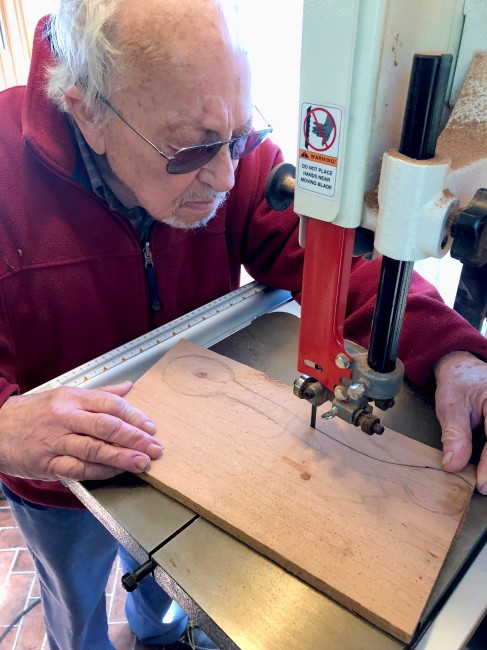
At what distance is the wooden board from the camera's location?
0.74 m

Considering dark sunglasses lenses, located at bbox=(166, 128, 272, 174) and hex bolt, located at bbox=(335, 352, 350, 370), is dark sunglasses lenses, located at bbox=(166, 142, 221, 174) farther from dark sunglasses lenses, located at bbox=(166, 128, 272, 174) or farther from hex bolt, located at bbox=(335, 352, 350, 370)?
hex bolt, located at bbox=(335, 352, 350, 370)

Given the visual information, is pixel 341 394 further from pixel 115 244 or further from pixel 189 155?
pixel 115 244

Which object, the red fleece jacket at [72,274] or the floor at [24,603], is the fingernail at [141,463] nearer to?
the red fleece jacket at [72,274]

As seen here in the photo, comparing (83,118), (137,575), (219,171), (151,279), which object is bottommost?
(137,575)

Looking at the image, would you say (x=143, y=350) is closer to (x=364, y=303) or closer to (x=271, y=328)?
(x=271, y=328)

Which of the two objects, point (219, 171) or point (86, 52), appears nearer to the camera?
point (86, 52)

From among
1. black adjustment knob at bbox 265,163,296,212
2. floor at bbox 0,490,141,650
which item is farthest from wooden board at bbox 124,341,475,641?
floor at bbox 0,490,141,650

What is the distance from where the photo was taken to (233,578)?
76cm

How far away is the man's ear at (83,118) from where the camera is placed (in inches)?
45.1

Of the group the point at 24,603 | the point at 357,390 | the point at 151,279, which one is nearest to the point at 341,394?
the point at 357,390

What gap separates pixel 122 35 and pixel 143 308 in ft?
2.16

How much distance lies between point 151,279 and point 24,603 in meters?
1.54

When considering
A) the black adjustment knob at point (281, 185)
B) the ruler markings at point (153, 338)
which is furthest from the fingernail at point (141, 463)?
the black adjustment knob at point (281, 185)

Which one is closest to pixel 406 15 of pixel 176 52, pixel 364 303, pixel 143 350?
pixel 176 52
